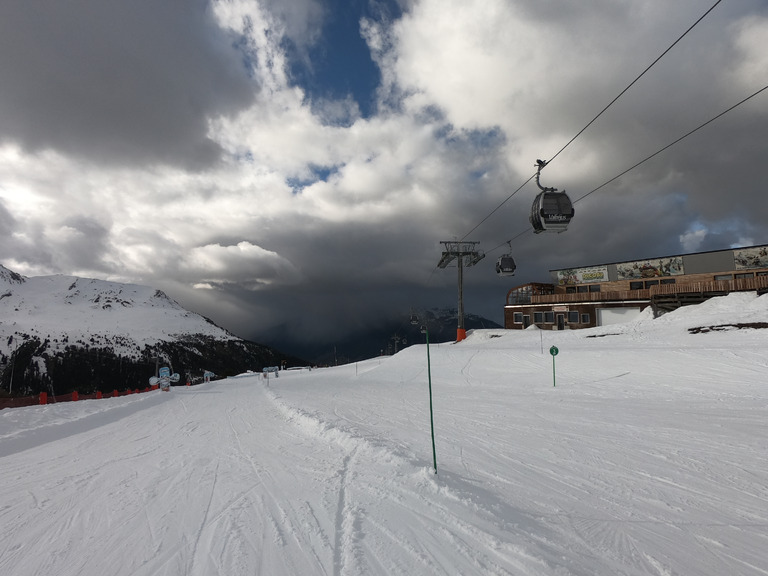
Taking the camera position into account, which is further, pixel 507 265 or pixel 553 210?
pixel 507 265

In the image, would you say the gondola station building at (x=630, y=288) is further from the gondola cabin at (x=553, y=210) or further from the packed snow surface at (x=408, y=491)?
the gondola cabin at (x=553, y=210)

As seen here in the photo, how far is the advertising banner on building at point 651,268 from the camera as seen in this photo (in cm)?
4541

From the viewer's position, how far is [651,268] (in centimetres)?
4694

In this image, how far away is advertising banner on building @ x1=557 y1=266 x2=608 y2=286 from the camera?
5062cm

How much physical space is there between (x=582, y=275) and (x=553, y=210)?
46173mm

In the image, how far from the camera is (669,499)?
17.6 ft

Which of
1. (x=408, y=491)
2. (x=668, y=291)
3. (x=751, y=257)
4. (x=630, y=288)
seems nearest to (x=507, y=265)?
(x=668, y=291)

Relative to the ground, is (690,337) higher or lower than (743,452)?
higher

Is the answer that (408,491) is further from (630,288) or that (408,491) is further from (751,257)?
(751,257)

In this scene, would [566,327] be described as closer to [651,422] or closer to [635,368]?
[635,368]

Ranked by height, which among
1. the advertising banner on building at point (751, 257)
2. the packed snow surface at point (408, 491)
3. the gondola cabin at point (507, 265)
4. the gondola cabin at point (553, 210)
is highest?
the advertising banner on building at point (751, 257)

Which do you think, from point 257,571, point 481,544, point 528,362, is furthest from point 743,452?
point 528,362

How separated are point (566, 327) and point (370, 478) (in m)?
46.5

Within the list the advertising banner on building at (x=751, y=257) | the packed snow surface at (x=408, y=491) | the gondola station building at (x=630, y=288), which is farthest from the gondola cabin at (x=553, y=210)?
the advertising banner on building at (x=751, y=257)
